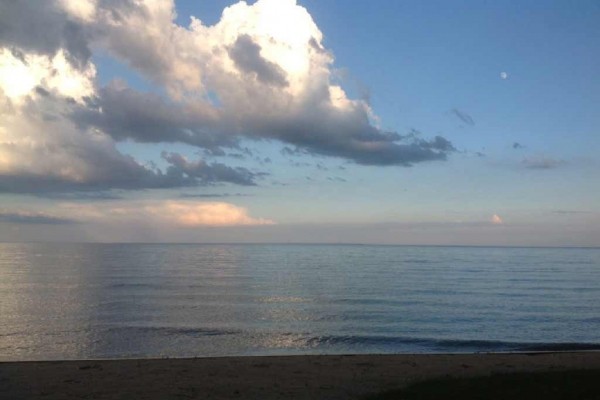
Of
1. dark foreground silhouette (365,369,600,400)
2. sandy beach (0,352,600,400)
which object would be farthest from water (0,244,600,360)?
dark foreground silhouette (365,369,600,400)

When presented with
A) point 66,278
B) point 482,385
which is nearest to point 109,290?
point 66,278

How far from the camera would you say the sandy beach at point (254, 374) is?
13977mm

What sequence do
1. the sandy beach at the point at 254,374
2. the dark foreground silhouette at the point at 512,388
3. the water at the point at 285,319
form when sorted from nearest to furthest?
the dark foreground silhouette at the point at 512,388 < the sandy beach at the point at 254,374 < the water at the point at 285,319

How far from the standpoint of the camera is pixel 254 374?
1680cm

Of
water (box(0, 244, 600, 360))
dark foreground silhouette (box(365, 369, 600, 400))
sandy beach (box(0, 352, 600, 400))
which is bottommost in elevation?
water (box(0, 244, 600, 360))

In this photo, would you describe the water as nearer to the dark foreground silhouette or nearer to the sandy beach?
the sandy beach

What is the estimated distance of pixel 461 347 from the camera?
25.4 m

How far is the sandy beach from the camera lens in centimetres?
1398

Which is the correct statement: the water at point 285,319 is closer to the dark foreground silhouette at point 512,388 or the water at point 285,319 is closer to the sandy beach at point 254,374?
the sandy beach at point 254,374

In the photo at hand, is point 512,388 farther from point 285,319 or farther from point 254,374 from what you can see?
point 285,319

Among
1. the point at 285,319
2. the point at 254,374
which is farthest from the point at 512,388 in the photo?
the point at 285,319

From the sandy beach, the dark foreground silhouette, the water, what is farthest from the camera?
the water

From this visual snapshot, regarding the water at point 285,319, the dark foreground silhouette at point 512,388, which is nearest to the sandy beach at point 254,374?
the dark foreground silhouette at point 512,388

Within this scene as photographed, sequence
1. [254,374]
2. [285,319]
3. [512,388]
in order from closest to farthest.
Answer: [512,388], [254,374], [285,319]
